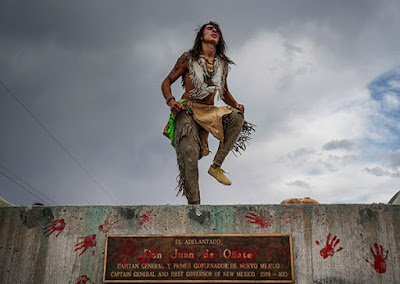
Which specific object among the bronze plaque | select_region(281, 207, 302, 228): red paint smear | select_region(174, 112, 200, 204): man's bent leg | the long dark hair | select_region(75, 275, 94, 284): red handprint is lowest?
select_region(75, 275, 94, 284): red handprint

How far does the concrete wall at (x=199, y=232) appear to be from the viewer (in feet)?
13.0

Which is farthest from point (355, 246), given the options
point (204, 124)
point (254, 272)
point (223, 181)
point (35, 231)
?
point (35, 231)

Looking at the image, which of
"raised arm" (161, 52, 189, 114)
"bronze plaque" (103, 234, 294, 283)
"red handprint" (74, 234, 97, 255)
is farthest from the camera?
"raised arm" (161, 52, 189, 114)

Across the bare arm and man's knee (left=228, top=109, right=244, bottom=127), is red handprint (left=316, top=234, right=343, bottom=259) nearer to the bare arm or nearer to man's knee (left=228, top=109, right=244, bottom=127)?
man's knee (left=228, top=109, right=244, bottom=127)

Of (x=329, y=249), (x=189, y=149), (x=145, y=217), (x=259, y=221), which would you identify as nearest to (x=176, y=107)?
(x=189, y=149)

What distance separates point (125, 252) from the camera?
4035mm

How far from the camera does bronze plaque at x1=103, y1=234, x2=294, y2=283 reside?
390cm

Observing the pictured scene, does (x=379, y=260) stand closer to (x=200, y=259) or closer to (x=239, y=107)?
(x=200, y=259)

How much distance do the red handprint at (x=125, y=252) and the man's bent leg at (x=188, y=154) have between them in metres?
1.03

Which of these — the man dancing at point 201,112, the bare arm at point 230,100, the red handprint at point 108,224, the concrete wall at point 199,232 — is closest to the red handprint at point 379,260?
the concrete wall at point 199,232

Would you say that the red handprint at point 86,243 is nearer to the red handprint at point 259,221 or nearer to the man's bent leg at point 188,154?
the man's bent leg at point 188,154

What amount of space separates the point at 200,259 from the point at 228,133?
1.81 meters

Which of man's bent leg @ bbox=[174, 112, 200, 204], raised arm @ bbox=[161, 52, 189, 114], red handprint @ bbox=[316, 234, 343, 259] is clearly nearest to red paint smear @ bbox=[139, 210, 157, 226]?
man's bent leg @ bbox=[174, 112, 200, 204]

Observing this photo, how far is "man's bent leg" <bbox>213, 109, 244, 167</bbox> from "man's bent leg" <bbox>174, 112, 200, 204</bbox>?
306mm
